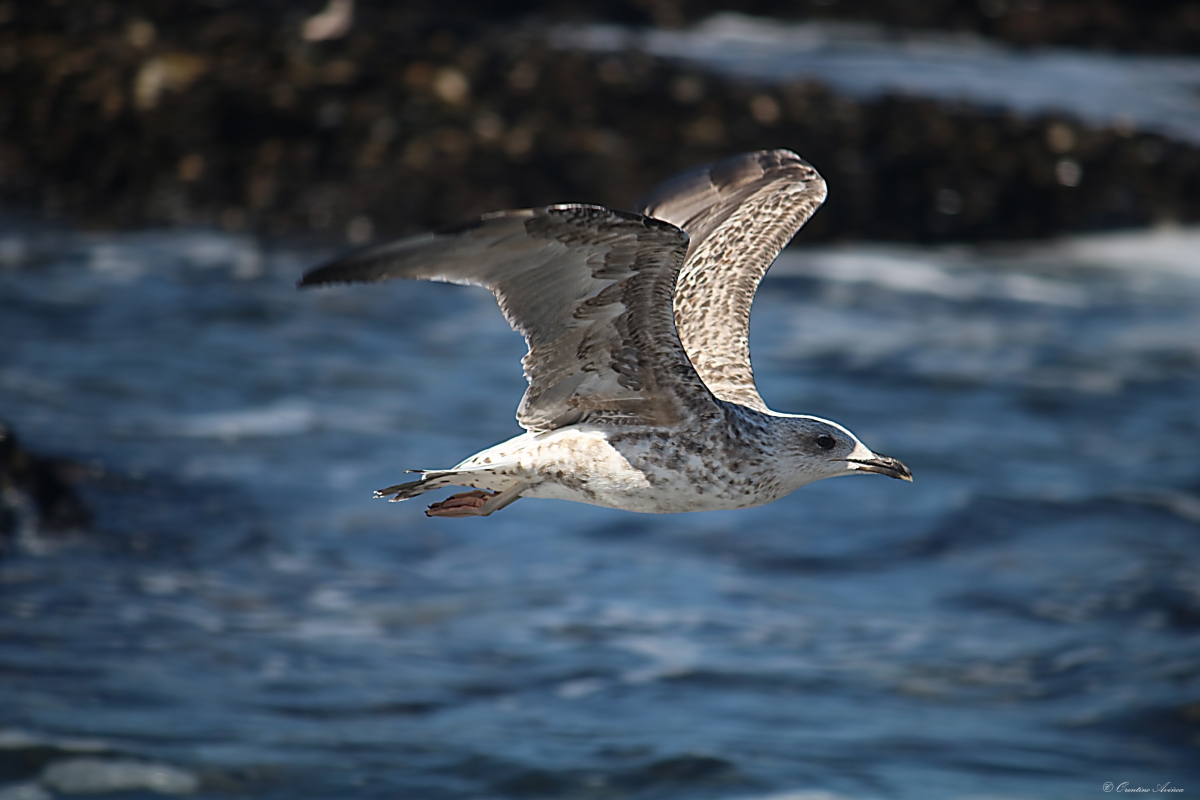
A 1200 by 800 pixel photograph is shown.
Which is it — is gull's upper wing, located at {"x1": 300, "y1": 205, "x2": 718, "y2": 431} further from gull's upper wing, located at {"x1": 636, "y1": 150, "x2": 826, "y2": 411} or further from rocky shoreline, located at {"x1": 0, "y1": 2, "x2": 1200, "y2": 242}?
rocky shoreline, located at {"x1": 0, "y1": 2, "x2": 1200, "y2": 242}

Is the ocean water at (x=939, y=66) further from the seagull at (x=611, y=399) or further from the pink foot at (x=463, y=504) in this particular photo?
the pink foot at (x=463, y=504)

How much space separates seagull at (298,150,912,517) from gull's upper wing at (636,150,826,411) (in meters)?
0.20

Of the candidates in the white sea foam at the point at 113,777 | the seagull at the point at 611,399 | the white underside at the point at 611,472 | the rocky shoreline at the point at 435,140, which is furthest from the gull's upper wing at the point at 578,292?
the rocky shoreline at the point at 435,140

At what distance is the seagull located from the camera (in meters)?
5.93

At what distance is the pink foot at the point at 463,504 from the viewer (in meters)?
6.95

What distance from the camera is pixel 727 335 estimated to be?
7.82m

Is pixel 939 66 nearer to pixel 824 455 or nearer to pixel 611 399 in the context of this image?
pixel 824 455

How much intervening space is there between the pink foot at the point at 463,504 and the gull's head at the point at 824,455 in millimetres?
1449

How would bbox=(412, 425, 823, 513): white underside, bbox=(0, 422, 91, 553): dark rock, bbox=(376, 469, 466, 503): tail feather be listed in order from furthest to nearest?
1. bbox=(0, 422, 91, 553): dark rock
2. bbox=(412, 425, 823, 513): white underside
3. bbox=(376, 469, 466, 503): tail feather

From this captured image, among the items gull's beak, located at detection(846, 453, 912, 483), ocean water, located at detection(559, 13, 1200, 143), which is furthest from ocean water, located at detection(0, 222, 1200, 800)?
gull's beak, located at detection(846, 453, 912, 483)

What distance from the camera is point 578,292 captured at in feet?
20.7

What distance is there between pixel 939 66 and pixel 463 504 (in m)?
22.2

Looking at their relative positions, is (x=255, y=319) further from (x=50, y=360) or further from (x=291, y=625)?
(x=291, y=625)

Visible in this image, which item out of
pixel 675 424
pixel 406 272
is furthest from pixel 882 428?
pixel 406 272
